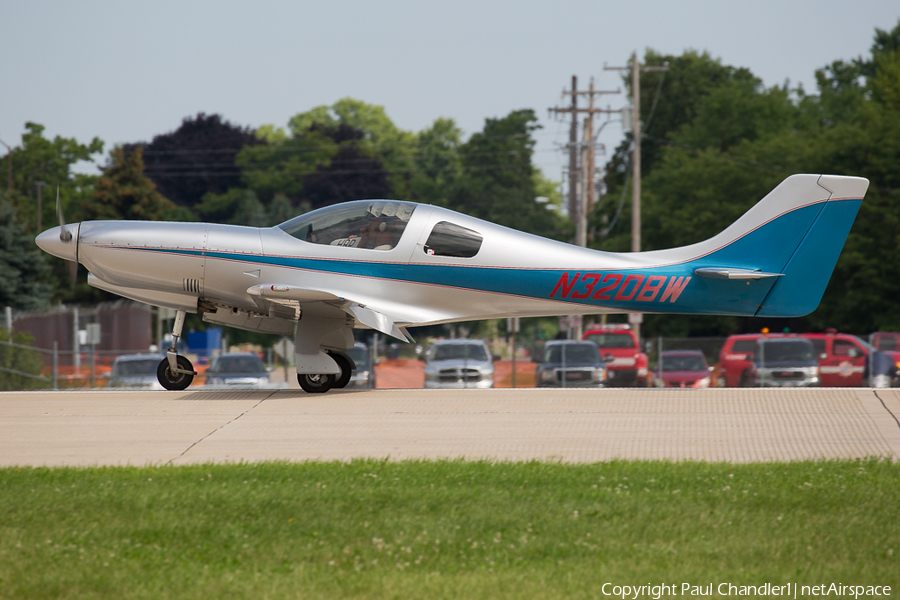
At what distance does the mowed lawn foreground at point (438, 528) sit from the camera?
4.96m

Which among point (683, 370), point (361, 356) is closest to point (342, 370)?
point (361, 356)

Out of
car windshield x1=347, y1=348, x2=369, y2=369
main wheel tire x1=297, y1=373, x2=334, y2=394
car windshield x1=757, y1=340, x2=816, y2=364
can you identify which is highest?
main wheel tire x1=297, y1=373, x2=334, y2=394

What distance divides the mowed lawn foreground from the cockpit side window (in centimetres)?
436

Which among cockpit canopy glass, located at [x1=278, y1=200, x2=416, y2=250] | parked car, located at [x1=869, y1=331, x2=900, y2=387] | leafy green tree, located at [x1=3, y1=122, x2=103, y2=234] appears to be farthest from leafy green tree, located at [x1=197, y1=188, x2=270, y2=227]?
cockpit canopy glass, located at [x1=278, y1=200, x2=416, y2=250]

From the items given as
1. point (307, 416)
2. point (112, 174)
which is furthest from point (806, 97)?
point (307, 416)

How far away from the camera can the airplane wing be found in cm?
1078

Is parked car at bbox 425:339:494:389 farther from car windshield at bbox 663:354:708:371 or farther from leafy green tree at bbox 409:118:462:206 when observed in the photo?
leafy green tree at bbox 409:118:462:206

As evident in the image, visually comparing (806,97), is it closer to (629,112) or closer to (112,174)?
(629,112)

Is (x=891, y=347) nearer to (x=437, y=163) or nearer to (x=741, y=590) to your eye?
(x=741, y=590)

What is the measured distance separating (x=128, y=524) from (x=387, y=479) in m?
1.90

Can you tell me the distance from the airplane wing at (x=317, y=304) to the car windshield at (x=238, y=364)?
539 inches

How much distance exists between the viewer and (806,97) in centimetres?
6631

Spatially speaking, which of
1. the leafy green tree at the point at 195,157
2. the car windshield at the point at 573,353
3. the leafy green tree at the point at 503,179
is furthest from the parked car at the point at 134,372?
the leafy green tree at the point at 195,157

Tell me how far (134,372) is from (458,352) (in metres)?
8.34
